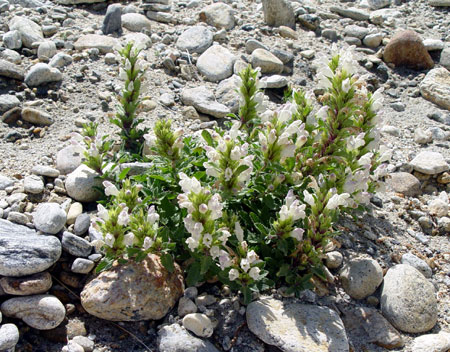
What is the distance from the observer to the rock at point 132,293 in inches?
152

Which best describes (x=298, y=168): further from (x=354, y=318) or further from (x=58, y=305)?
(x=58, y=305)

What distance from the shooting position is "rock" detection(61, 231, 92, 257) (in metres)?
4.17

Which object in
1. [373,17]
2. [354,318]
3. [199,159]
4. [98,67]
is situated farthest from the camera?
[373,17]

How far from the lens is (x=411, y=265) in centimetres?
465

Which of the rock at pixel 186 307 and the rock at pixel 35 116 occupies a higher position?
the rock at pixel 35 116

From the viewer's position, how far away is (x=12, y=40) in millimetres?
6570

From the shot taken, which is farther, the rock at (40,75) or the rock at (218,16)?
the rock at (218,16)

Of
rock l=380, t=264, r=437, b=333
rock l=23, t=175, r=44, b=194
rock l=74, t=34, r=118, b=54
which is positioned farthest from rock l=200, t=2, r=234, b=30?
rock l=380, t=264, r=437, b=333

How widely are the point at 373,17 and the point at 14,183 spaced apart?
6.55m

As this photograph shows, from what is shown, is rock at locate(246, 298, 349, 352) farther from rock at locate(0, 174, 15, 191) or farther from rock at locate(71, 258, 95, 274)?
rock at locate(0, 174, 15, 191)

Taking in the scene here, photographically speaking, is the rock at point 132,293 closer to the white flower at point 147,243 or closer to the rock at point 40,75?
the white flower at point 147,243

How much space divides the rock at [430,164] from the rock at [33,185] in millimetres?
4139

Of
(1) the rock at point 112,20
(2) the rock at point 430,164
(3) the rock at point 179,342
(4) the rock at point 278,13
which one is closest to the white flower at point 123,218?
(3) the rock at point 179,342

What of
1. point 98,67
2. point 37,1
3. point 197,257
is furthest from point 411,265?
point 37,1
